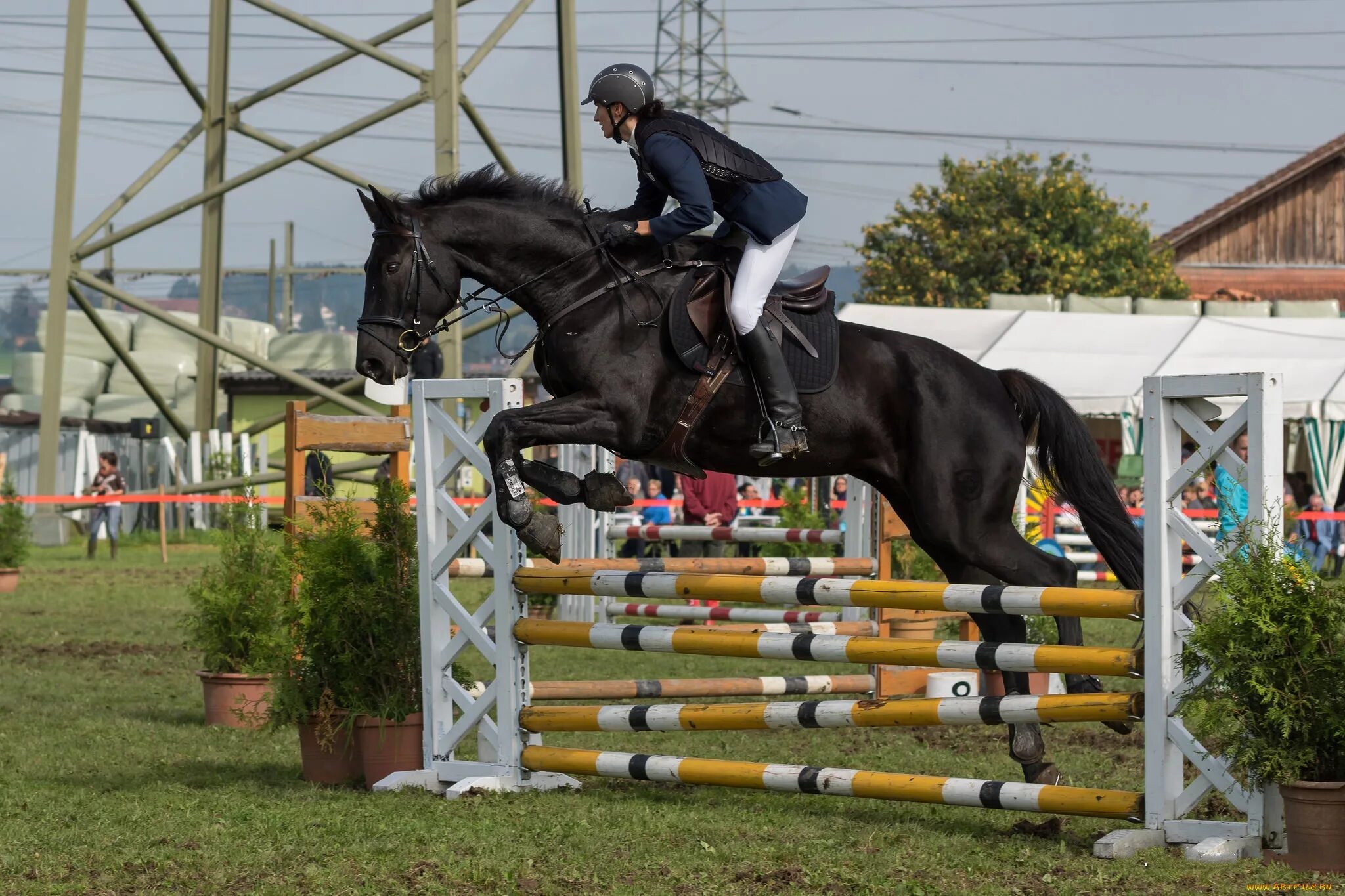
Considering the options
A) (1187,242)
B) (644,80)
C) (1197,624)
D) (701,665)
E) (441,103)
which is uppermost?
(1187,242)

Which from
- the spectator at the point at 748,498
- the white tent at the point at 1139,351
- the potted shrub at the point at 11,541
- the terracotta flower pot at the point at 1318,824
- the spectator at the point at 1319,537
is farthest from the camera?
the spectator at the point at 748,498

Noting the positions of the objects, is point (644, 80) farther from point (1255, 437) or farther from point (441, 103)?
point (441, 103)

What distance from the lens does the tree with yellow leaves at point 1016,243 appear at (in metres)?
37.3

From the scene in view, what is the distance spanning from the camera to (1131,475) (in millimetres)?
17391

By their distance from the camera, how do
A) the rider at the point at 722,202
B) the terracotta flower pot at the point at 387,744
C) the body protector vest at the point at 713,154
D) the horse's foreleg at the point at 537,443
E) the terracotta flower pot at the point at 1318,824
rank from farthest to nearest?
1. the terracotta flower pot at the point at 387,744
2. the body protector vest at the point at 713,154
3. the rider at the point at 722,202
4. the horse's foreleg at the point at 537,443
5. the terracotta flower pot at the point at 1318,824

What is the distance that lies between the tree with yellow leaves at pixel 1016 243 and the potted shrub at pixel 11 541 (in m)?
25.4

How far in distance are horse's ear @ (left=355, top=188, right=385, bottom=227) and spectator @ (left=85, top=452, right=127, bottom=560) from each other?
16.1m

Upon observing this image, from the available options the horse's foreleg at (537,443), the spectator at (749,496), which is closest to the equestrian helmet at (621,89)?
the horse's foreleg at (537,443)

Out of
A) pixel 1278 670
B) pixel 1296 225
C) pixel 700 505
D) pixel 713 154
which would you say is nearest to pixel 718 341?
pixel 713 154

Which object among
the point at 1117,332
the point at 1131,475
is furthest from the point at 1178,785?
the point at 1117,332

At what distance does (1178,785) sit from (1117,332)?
20140 mm

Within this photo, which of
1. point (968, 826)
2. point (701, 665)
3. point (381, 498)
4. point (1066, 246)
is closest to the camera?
point (968, 826)

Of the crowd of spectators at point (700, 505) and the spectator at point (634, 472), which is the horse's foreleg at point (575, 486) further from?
the spectator at point (634, 472)

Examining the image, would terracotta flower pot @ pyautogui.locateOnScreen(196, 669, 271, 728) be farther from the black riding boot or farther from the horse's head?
the black riding boot
